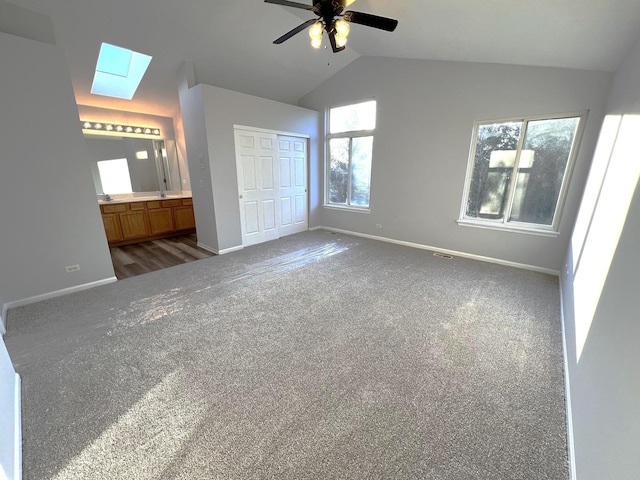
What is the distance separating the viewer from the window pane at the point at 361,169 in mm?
5113

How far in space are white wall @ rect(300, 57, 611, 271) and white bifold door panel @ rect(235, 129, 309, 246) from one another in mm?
1248

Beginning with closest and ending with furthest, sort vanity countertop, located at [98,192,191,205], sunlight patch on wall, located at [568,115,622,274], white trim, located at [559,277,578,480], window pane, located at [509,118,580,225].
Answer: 1. white trim, located at [559,277,578,480]
2. sunlight patch on wall, located at [568,115,622,274]
3. window pane, located at [509,118,580,225]
4. vanity countertop, located at [98,192,191,205]

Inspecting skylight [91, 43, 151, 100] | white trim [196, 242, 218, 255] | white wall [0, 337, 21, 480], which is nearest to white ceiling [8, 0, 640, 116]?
skylight [91, 43, 151, 100]

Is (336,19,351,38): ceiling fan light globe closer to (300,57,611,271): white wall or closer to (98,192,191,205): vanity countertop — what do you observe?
(300,57,611,271): white wall

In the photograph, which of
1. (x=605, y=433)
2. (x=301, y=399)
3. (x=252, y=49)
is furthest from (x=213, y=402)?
(x=252, y=49)

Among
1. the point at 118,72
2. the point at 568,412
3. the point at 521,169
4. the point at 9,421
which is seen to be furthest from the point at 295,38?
the point at 568,412

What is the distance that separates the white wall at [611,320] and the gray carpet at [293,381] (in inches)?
11.1

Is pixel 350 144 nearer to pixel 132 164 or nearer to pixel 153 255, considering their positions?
pixel 153 255

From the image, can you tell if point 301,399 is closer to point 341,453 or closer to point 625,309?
point 341,453

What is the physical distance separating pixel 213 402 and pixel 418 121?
4685 mm

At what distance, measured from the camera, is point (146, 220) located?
16.5ft

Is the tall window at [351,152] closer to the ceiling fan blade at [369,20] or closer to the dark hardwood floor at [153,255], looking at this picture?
the ceiling fan blade at [369,20]

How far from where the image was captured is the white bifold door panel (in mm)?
4535

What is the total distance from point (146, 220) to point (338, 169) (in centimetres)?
405
